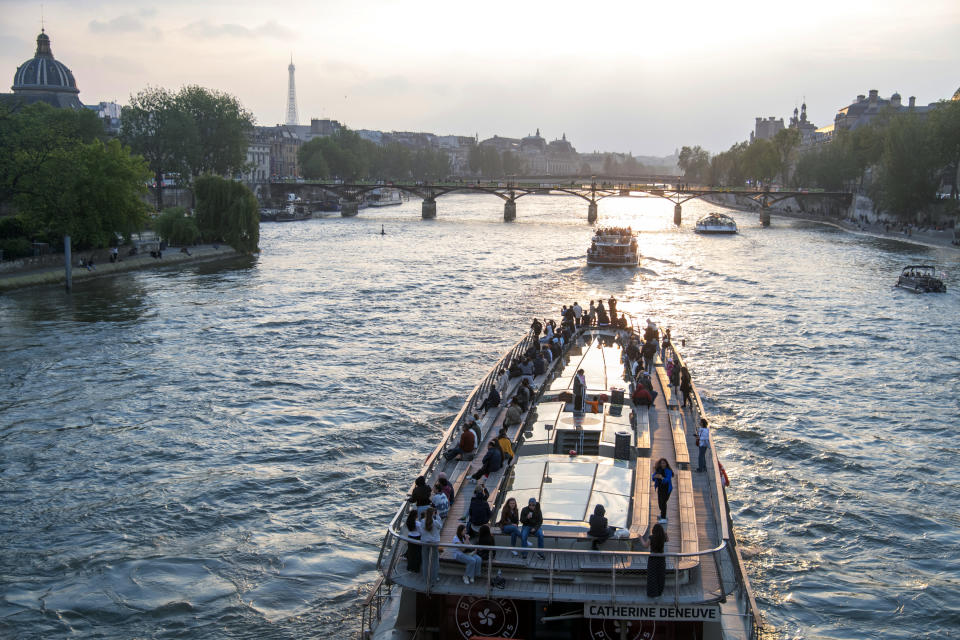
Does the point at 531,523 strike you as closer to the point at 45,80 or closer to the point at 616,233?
the point at 616,233

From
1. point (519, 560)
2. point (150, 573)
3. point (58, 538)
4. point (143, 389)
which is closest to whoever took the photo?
point (519, 560)

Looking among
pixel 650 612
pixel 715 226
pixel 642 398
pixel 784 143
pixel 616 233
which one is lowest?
pixel 650 612

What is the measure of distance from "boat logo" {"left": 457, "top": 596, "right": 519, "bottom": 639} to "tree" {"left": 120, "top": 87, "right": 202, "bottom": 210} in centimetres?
8456

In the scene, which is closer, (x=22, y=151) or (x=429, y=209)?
(x=22, y=151)

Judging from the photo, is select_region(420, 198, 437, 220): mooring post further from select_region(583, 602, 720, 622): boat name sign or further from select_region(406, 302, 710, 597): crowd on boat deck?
select_region(583, 602, 720, 622): boat name sign

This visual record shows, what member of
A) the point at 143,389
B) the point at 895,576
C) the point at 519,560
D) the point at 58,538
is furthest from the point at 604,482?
the point at 143,389

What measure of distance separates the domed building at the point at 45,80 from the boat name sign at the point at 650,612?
110 meters

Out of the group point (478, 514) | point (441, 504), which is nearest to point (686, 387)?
point (441, 504)

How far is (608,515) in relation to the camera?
1038 centimetres

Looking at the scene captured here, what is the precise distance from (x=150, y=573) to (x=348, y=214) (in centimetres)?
9530

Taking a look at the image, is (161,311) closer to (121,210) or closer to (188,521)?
(121,210)

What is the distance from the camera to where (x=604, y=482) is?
1127 cm

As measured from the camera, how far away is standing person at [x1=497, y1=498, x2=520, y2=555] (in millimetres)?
9922

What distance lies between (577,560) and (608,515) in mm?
949
